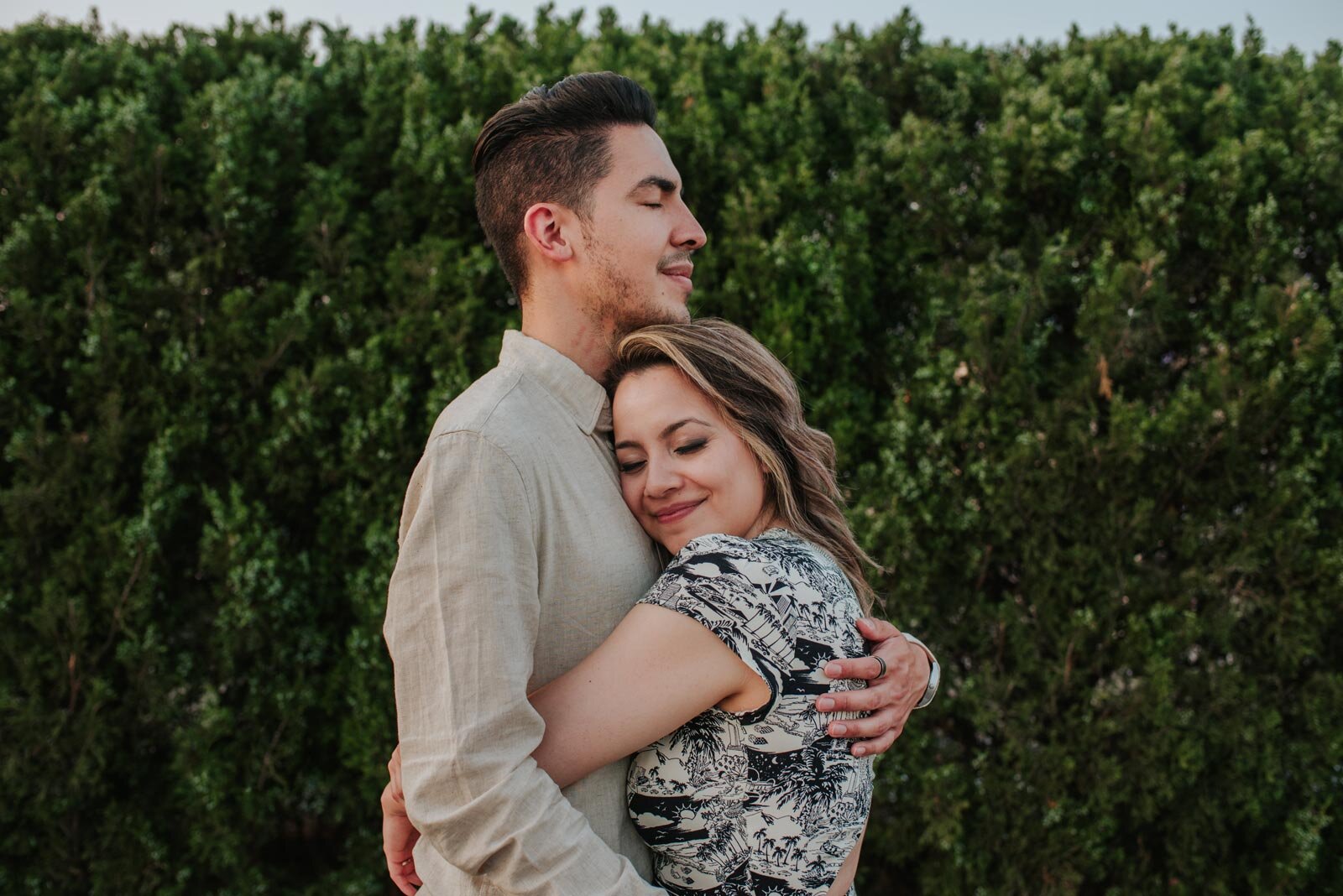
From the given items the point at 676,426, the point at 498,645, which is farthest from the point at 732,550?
the point at 498,645

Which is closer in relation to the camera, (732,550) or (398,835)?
(732,550)

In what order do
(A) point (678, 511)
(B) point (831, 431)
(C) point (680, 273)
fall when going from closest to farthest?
(A) point (678, 511) → (C) point (680, 273) → (B) point (831, 431)

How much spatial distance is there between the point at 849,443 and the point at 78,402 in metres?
3.22

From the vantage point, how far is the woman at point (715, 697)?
180 cm

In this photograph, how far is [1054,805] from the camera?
3.94 meters

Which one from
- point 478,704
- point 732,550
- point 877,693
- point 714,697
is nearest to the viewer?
point 478,704

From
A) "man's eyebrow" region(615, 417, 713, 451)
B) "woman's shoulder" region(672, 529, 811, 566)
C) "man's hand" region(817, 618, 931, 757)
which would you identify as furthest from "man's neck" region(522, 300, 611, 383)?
"man's hand" region(817, 618, 931, 757)

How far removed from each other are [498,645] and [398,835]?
0.79 meters

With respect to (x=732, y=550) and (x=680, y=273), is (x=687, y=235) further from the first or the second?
(x=732, y=550)

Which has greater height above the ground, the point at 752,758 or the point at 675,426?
the point at 675,426

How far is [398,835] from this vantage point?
221 centimetres

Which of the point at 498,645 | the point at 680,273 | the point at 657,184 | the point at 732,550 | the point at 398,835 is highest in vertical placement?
the point at 657,184

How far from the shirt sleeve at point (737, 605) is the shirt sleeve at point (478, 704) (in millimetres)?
276

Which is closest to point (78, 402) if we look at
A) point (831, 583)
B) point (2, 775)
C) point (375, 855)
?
point (2, 775)
